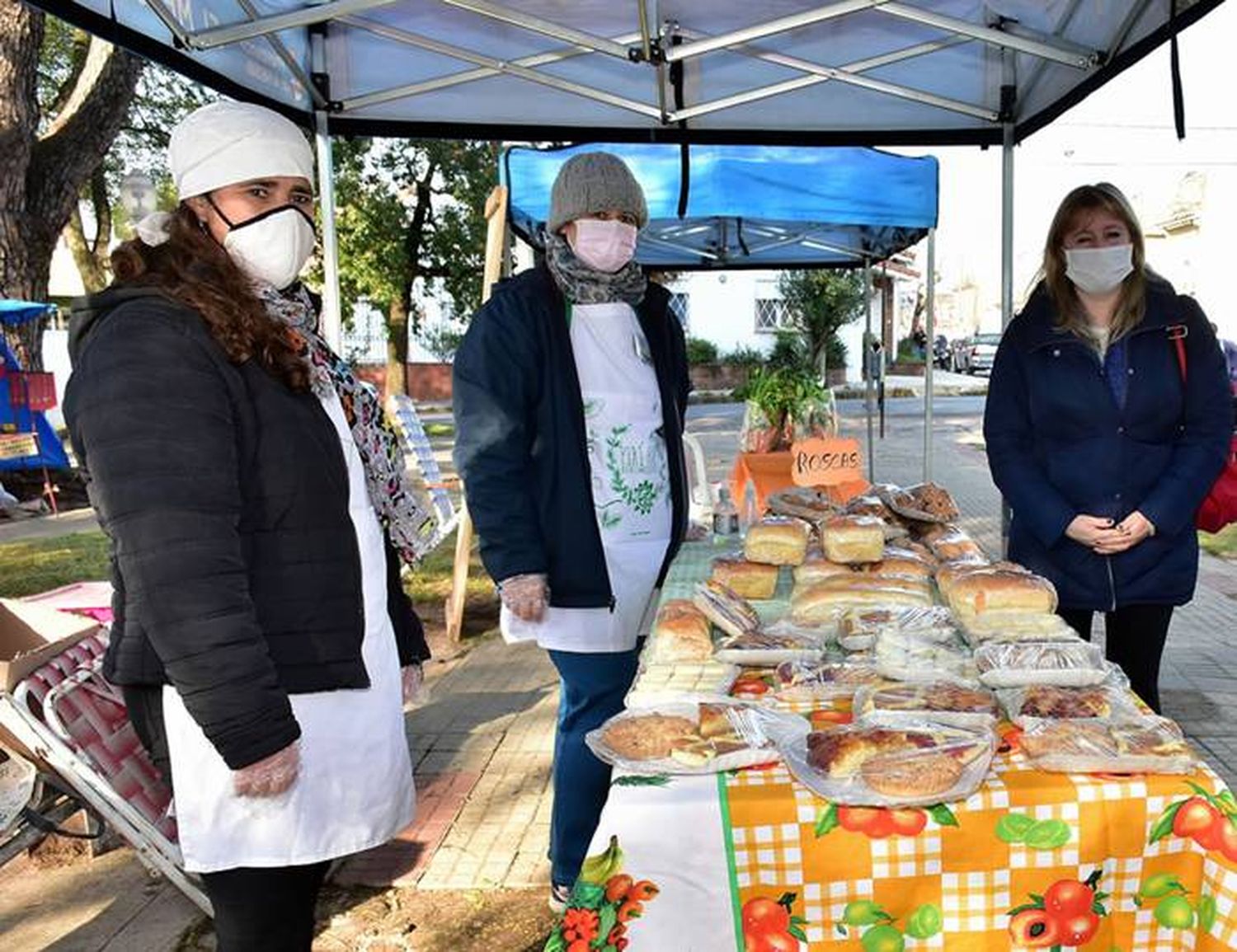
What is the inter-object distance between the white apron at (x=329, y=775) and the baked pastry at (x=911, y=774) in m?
0.89

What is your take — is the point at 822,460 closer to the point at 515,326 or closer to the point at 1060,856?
the point at 515,326

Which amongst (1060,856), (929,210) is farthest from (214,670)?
(929,210)

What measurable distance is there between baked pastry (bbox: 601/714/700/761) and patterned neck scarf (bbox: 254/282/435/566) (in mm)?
673

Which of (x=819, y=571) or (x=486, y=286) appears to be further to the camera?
(x=486, y=286)

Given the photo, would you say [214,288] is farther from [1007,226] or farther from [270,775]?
[1007,226]

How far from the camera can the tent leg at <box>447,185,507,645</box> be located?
4137 millimetres

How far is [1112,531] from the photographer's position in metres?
2.42

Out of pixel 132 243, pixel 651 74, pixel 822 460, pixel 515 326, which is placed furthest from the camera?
pixel 651 74

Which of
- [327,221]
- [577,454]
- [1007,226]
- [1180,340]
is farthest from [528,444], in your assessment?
[1007,226]

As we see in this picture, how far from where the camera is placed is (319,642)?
1556 mm

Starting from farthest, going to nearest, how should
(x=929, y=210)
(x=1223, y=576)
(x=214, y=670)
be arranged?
(x=1223, y=576) < (x=929, y=210) < (x=214, y=670)

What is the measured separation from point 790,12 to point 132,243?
2627 millimetres

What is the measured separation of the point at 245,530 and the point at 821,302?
2569cm

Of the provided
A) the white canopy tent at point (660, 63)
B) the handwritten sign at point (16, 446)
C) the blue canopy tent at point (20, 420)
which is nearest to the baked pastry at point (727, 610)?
the white canopy tent at point (660, 63)
